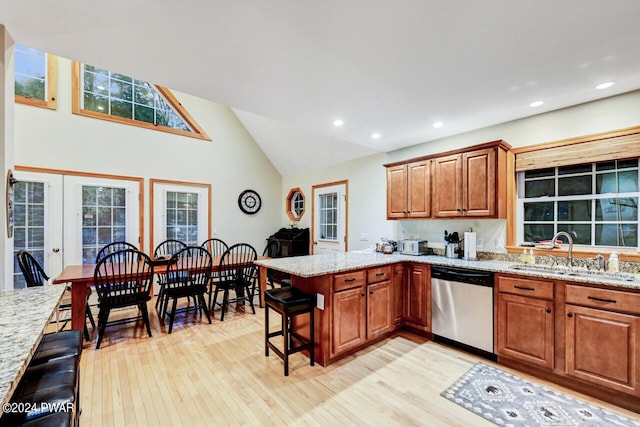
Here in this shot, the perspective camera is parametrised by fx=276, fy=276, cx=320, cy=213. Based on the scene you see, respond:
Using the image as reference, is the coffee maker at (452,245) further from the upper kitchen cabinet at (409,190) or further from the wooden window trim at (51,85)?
the wooden window trim at (51,85)

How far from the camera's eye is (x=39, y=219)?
3969mm

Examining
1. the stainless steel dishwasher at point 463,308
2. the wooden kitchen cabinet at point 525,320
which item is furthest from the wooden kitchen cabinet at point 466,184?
the wooden kitchen cabinet at point 525,320

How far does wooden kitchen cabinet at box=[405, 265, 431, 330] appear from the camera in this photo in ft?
10.3

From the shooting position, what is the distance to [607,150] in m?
2.59

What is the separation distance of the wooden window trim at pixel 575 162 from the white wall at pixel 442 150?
0.06 m

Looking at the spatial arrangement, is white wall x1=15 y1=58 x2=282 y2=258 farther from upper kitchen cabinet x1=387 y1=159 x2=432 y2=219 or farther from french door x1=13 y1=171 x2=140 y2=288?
upper kitchen cabinet x1=387 y1=159 x2=432 y2=219

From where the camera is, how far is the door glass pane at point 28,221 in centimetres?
383

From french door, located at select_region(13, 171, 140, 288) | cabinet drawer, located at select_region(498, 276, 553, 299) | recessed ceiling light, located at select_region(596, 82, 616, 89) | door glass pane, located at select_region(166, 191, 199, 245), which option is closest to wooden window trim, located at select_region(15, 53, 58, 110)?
french door, located at select_region(13, 171, 140, 288)

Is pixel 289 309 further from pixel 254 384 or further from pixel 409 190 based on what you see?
pixel 409 190

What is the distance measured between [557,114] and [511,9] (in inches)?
76.3

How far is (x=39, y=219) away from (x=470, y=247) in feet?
19.3

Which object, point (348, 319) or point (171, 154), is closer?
point (348, 319)

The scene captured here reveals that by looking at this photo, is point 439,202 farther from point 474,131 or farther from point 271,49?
point 271,49

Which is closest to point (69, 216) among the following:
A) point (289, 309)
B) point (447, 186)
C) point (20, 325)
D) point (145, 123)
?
point (145, 123)
